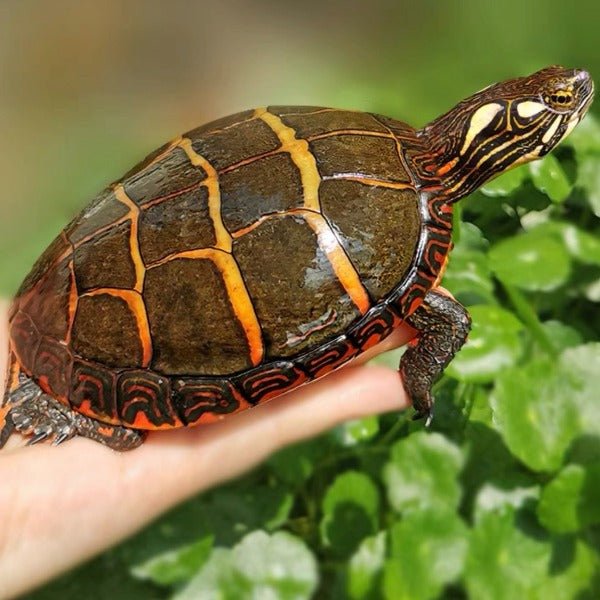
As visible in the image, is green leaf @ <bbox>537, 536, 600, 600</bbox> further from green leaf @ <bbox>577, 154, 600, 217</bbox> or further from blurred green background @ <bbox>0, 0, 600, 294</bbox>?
blurred green background @ <bbox>0, 0, 600, 294</bbox>

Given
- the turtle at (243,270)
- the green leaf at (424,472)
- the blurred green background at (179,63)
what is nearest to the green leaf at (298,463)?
the green leaf at (424,472)

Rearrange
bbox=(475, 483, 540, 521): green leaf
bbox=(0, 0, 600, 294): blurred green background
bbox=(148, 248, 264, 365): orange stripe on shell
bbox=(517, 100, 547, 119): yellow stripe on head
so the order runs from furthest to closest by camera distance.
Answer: bbox=(0, 0, 600, 294): blurred green background → bbox=(475, 483, 540, 521): green leaf → bbox=(517, 100, 547, 119): yellow stripe on head → bbox=(148, 248, 264, 365): orange stripe on shell

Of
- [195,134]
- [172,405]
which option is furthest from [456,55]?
[172,405]

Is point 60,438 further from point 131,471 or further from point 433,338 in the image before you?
point 433,338

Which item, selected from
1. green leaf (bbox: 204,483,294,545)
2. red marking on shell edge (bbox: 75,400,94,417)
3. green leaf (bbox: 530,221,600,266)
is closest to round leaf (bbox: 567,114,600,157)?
green leaf (bbox: 530,221,600,266)

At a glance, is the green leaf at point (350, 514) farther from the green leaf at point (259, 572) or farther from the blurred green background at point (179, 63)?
the blurred green background at point (179, 63)

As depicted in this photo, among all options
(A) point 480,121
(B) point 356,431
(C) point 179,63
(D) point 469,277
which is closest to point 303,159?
(A) point 480,121

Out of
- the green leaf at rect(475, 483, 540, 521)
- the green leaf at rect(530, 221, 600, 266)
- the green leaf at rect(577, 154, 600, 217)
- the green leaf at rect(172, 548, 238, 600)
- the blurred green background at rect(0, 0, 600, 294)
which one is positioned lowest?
the green leaf at rect(172, 548, 238, 600)
